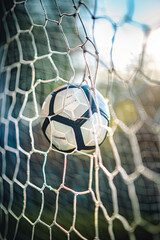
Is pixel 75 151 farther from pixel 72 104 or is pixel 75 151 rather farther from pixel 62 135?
pixel 72 104

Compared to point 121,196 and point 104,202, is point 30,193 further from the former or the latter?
point 121,196

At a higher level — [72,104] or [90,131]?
[72,104]

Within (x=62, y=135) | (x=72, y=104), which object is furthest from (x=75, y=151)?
(x=72, y=104)

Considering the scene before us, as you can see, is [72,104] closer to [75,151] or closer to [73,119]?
[73,119]

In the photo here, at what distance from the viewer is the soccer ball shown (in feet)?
3.29

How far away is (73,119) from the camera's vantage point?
1009 millimetres

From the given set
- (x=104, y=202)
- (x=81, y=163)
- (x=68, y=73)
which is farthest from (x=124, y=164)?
(x=68, y=73)

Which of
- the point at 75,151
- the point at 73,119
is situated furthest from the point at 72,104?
the point at 75,151

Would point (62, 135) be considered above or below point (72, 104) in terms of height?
below

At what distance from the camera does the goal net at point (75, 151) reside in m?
0.81

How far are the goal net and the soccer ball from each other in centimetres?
8

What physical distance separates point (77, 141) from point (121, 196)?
2.58 feet

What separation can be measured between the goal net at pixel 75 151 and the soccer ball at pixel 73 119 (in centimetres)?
8

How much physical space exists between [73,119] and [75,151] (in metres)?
0.15
